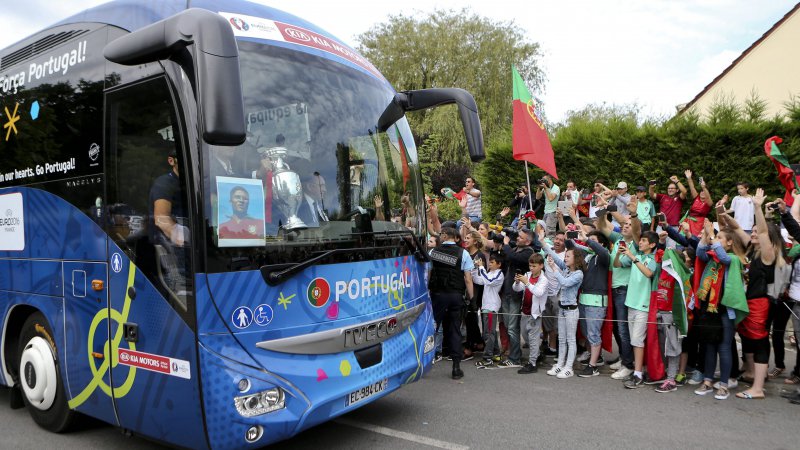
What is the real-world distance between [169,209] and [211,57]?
1.14m

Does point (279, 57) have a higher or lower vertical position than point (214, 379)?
higher

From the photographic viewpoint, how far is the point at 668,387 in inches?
248

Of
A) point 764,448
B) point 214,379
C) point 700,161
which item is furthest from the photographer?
point 700,161

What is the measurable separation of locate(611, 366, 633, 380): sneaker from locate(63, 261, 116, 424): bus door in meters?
5.40

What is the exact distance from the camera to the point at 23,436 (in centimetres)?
495

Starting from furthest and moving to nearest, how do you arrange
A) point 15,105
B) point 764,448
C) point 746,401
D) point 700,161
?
point 700,161
point 746,401
point 15,105
point 764,448

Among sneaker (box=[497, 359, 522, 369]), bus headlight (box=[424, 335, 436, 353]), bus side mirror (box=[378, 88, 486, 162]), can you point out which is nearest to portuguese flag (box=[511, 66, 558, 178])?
sneaker (box=[497, 359, 522, 369])

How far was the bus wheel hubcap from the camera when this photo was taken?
4.85 metres

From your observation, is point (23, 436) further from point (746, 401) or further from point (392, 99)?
point (746, 401)

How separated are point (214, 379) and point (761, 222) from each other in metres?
5.70

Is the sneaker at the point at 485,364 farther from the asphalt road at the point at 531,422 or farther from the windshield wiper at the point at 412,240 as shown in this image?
the windshield wiper at the point at 412,240

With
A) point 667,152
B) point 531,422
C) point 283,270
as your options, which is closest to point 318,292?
point 283,270

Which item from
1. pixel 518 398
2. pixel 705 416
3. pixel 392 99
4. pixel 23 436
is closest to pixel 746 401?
pixel 705 416

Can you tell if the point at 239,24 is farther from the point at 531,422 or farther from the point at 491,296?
the point at 491,296
